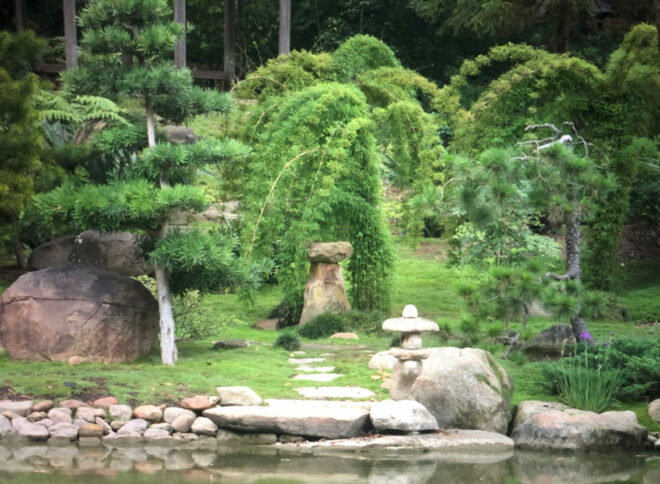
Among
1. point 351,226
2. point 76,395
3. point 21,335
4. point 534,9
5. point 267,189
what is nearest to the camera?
point 76,395

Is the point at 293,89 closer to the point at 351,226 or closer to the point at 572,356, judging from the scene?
the point at 351,226

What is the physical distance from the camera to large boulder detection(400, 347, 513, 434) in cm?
→ 756

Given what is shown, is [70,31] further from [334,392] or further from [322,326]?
[334,392]

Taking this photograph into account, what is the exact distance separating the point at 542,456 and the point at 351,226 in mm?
5782

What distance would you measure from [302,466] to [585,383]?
271cm

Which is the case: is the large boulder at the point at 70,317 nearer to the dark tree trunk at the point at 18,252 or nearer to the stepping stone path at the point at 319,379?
the stepping stone path at the point at 319,379

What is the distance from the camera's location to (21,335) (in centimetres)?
859

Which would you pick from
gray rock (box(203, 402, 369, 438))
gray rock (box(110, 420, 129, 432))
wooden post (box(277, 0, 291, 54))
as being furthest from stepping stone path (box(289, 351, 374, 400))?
wooden post (box(277, 0, 291, 54))

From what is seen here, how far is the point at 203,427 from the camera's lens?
7.54 metres

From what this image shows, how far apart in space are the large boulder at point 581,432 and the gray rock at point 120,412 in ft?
10.6

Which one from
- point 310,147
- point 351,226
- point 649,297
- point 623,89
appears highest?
point 623,89

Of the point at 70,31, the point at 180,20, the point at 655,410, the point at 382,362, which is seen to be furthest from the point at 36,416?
the point at 70,31

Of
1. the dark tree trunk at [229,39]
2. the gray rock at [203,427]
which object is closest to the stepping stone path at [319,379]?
the gray rock at [203,427]

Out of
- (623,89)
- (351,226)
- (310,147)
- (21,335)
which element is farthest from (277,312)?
(623,89)
